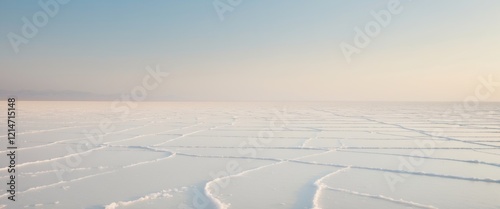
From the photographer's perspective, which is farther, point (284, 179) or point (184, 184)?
point (284, 179)

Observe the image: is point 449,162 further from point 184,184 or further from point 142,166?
point 142,166

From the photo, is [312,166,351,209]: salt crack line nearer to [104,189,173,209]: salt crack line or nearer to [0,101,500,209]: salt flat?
[0,101,500,209]: salt flat

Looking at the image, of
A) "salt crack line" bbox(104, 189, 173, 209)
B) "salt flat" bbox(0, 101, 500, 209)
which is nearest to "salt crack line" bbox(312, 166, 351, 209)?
"salt flat" bbox(0, 101, 500, 209)

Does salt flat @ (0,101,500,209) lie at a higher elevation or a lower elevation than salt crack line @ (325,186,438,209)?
higher

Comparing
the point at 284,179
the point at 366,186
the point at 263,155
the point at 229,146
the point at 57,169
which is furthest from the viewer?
the point at 229,146

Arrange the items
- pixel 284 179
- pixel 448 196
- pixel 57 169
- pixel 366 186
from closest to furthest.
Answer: pixel 448 196
pixel 366 186
pixel 284 179
pixel 57 169

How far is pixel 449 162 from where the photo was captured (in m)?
5.36

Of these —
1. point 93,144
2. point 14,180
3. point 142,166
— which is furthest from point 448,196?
point 93,144

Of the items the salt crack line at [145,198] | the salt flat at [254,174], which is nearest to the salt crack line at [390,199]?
the salt flat at [254,174]

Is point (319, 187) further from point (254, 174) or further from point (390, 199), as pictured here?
point (254, 174)

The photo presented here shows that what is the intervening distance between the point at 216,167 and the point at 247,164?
1.56 feet

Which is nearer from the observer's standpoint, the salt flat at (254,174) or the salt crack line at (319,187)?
the salt crack line at (319,187)

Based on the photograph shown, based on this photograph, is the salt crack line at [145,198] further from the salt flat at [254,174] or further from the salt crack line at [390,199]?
the salt crack line at [390,199]

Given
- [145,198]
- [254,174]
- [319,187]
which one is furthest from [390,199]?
[145,198]
